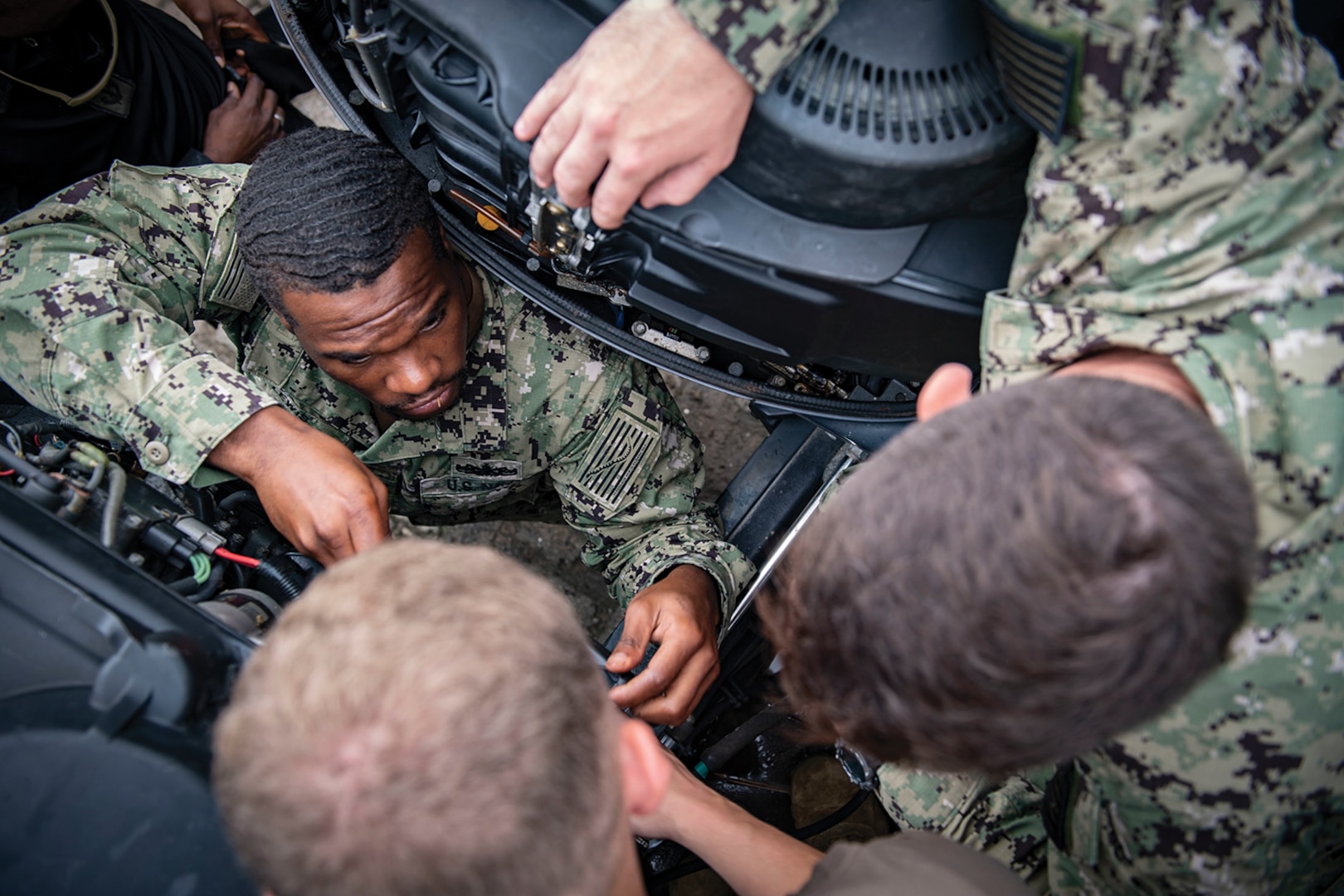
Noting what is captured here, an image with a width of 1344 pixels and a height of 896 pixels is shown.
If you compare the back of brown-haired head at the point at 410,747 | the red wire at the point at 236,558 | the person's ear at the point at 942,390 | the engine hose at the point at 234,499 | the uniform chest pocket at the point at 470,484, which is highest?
the person's ear at the point at 942,390

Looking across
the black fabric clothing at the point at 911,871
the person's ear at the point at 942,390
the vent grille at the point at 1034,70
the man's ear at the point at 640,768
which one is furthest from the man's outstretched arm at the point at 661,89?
the black fabric clothing at the point at 911,871

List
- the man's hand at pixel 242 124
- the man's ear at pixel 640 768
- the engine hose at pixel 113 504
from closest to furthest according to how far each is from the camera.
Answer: the man's ear at pixel 640 768, the engine hose at pixel 113 504, the man's hand at pixel 242 124

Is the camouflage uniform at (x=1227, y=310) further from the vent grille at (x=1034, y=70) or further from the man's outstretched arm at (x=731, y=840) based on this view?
the man's outstretched arm at (x=731, y=840)

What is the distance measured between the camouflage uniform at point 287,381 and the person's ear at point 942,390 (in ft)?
2.34

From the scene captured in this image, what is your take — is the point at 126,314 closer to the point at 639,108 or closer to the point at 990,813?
the point at 639,108

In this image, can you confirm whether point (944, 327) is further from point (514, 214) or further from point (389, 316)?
point (389, 316)

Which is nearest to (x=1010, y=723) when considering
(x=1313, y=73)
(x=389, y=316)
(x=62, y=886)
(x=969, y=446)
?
(x=969, y=446)

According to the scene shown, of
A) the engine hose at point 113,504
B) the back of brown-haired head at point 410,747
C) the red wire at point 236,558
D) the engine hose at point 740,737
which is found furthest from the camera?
the engine hose at point 740,737

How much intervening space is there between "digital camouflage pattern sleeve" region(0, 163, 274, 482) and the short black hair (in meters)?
0.21

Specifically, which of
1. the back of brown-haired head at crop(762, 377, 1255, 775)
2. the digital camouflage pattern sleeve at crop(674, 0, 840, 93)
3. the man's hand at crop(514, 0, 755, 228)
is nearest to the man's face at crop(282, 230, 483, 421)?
the man's hand at crop(514, 0, 755, 228)

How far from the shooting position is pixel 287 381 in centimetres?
177

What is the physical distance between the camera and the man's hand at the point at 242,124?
219 cm

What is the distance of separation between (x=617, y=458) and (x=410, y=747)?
1.15 meters

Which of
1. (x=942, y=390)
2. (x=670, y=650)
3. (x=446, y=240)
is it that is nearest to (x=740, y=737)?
(x=670, y=650)
